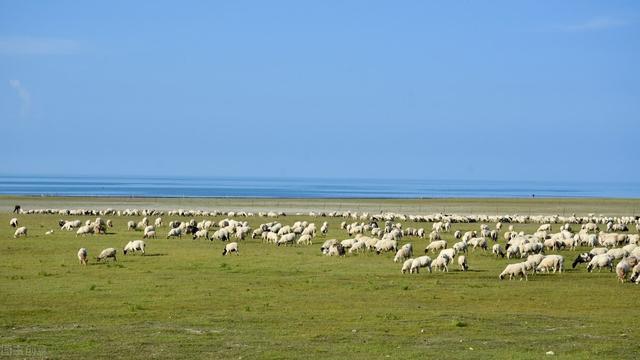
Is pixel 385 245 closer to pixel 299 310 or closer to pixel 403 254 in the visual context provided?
pixel 403 254

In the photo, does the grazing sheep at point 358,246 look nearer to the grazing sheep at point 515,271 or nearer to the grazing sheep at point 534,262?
the grazing sheep at point 534,262

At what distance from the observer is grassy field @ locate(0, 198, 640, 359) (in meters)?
19.1

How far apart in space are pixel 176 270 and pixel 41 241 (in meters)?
15.8

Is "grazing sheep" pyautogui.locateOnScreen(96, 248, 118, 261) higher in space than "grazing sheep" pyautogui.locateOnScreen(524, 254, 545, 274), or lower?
lower

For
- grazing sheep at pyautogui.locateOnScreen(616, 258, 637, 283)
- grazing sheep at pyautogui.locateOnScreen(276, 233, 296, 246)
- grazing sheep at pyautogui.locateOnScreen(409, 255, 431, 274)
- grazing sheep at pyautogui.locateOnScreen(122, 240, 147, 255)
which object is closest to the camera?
grazing sheep at pyautogui.locateOnScreen(616, 258, 637, 283)

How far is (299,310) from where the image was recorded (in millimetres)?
24750

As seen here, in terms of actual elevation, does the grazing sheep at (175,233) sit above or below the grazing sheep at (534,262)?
below

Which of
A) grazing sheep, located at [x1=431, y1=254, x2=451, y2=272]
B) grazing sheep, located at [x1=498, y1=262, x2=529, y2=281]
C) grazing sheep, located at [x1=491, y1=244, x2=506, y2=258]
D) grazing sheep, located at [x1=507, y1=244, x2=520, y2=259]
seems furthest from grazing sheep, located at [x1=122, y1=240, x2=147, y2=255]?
grazing sheep, located at [x1=498, y1=262, x2=529, y2=281]

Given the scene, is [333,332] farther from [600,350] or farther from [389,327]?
[600,350]

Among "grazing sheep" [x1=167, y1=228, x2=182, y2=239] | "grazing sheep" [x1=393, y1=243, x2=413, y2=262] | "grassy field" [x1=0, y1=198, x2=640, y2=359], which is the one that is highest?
"grazing sheep" [x1=393, y1=243, x2=413, y2=262]

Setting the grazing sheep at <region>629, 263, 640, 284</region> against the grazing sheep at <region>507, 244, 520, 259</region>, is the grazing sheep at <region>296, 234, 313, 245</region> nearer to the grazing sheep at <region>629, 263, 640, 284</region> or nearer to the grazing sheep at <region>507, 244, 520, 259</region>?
the grazing sheep at <region>507, 244, 520, 259</region>

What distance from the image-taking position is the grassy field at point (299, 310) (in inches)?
750

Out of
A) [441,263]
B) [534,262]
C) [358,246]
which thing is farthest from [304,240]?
[534,262]

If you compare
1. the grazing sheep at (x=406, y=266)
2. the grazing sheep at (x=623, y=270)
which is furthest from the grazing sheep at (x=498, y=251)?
the grazing sheep at (x=623, y=270)
